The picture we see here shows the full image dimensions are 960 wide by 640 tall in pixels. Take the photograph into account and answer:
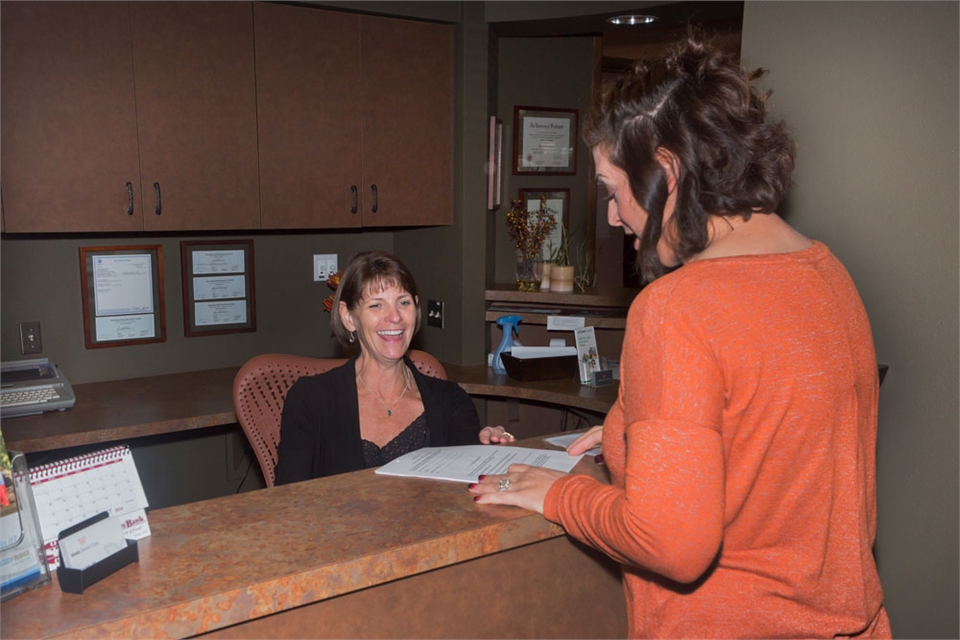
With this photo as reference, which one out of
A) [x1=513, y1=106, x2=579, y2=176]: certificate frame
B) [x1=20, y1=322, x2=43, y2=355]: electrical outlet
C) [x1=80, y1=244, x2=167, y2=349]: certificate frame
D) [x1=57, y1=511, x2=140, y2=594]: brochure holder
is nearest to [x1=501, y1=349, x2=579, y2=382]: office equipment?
[x1=513, y1=106, x2=579, y2=176]: certificate frame

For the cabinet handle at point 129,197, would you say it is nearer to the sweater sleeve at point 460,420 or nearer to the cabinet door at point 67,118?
the cabinet door at point 67,118

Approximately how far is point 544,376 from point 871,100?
72.2 inches

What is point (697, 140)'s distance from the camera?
3.37ft

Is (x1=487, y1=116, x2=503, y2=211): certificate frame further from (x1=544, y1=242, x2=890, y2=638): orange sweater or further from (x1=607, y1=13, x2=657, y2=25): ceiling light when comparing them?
(x1=544, y1=242, x2=890, y2=638): orange sweater

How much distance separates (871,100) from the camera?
1.72 m

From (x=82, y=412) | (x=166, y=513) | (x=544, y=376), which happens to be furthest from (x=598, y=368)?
(x=166, y=513)

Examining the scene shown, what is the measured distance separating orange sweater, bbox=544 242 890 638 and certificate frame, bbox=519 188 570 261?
2.82 metres

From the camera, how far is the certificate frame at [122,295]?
3.19 m

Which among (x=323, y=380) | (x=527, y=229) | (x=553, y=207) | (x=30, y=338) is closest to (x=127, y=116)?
(x=30, y=338)

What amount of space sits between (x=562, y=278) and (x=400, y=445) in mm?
1602

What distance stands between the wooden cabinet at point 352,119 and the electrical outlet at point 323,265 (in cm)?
47

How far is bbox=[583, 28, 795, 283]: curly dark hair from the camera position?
1.03m

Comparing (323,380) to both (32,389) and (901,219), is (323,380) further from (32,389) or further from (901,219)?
(901,219)

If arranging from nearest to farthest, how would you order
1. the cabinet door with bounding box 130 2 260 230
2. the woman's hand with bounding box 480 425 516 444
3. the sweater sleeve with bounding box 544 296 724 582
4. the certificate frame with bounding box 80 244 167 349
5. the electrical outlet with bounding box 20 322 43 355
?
the sweater sleeve with bounding box 544 296 724 582, the woman's hand with bounding box 480 425 516 444, the cabinet door with bounding box 130 2 260 230, the electrical outlet with bounding box 20 322 43 355, the certificate frame with bounding box 80 244 167 349
